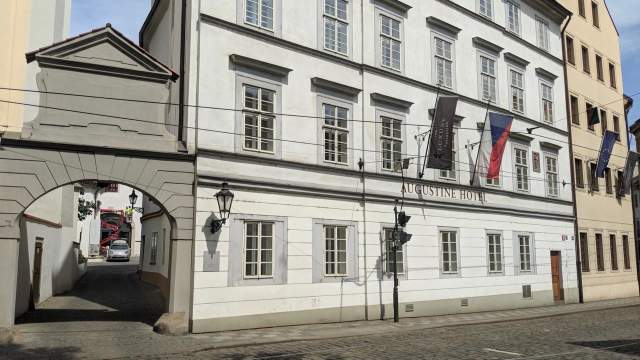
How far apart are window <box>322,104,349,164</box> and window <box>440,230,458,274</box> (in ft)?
18.1

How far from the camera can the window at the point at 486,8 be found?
2444cm

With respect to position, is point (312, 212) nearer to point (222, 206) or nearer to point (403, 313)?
point (222, 206)

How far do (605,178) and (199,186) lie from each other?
25571 millimetres

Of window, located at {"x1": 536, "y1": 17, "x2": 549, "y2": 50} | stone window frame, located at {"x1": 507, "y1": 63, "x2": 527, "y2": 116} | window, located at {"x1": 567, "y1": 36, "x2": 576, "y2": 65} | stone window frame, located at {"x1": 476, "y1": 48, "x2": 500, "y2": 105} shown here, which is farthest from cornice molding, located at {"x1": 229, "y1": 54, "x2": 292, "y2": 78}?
window, located at {"x1": 567, "y1": 36, "x2": 576, "y2": 65}

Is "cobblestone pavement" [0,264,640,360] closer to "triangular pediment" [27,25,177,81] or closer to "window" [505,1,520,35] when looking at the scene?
"triangular pediment" [27,25,177,81]

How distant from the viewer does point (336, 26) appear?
1855 cm

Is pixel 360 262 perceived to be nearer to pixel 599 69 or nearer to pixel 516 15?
pixel 516 15

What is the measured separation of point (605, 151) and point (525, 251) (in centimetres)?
931

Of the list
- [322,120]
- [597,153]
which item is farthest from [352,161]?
[597,153]

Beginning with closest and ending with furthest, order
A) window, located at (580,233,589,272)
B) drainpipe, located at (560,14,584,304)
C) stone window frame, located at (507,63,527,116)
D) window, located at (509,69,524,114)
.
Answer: stone window frame, located at (507,63,527,116) → window, located at (509,69,524,114) → drainpipe, located at (560,14,584,304) → window, located at (580,233,589,272)

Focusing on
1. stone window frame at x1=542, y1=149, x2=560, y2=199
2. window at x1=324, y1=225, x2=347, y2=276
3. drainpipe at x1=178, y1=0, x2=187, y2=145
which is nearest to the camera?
drainpipe at x1=178, y1=0, x2=187, y2=145

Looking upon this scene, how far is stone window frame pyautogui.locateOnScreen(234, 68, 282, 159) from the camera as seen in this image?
15.6 meters

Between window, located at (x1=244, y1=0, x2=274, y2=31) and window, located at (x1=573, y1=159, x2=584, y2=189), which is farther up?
window, located at (x1=244, y1=0, x2=274, y2=31)

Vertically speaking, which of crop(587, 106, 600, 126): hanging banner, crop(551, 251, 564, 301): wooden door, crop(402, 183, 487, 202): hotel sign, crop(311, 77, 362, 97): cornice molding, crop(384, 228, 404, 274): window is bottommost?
crop(551, 251, 564, 301): wooden door
